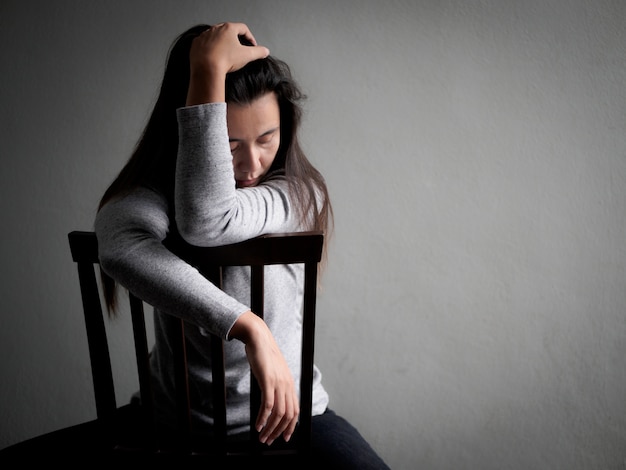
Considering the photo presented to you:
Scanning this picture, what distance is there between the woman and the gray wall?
525mm

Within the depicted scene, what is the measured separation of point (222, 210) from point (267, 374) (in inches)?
8.6

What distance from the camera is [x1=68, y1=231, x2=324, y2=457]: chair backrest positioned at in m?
0.71

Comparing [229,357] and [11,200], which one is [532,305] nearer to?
[229,357]

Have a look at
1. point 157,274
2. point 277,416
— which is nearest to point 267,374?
point 277,416

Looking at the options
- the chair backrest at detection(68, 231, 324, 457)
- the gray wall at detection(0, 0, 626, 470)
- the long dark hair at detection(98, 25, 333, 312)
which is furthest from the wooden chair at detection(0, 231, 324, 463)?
the gray wall at detection(0, 0, 626, 470)

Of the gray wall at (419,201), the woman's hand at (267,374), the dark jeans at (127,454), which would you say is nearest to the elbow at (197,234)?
the woman's hand at (267,374)

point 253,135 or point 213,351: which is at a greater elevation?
point 253,135

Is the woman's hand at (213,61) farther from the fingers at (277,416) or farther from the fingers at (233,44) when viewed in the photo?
the fingers at (277,416)

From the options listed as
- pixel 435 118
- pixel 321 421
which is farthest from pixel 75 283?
pixel 435 118

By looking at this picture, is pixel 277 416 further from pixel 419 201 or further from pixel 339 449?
pixel 419 201

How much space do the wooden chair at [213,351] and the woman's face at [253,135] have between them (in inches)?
6.8

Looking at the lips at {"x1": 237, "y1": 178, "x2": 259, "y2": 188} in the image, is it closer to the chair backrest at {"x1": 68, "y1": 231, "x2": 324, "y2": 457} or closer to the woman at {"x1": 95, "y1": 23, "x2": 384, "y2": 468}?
the woman at {"x1": 95, "y1": 23, "x2": 384, "y2": 468}

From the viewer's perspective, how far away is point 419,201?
4.79 ft

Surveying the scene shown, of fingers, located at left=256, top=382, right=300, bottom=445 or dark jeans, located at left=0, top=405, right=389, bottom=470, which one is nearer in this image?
fingers, located at left=256, top=382, right=300, bottom=445
